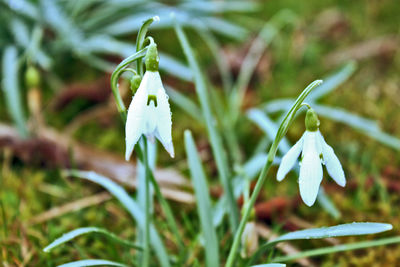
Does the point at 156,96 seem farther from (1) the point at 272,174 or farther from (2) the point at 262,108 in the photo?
(2) the point at 262,108

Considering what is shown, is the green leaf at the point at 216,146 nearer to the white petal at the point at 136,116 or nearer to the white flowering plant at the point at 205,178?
the white flowering plant at the point at 205,178

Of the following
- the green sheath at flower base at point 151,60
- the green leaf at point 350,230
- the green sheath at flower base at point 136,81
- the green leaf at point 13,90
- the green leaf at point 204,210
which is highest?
the green leaf at point 13,90

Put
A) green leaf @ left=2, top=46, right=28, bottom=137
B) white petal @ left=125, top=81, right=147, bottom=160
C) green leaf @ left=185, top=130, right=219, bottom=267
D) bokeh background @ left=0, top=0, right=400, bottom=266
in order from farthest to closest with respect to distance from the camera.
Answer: green leaf @ left=2, top=46, right=28, bottom=137, bokeh background @ left=0, top=0, right=400, bottom=266, green leaf @ left=185, top=130, right=219, bottom=267, white petal @ left=125, top=81, right=147, bottom=160

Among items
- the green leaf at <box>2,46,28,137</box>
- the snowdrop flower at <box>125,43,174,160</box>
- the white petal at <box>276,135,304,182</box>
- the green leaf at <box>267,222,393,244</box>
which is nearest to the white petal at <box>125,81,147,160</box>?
the snowdrop flower at <box>125,43,174,160</box>

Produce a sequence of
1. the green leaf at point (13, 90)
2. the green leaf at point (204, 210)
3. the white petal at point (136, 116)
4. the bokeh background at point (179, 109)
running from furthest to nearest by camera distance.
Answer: the green leaf at point (13, 90)
the bokeh background at point (179, 109)
the green leaf at point (204, 210)
the white petal at point (136, 116)

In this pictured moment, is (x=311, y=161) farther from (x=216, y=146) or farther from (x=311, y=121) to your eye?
(x=216, y=146)

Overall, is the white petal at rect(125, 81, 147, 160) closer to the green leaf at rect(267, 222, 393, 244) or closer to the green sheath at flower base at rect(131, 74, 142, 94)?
the green sheath at flower base at rect(131, 74, 142, 94)

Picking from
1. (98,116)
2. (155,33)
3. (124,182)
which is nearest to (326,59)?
(155,33)

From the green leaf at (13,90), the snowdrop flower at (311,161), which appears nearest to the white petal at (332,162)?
the snowdrop flower at (311,161)
